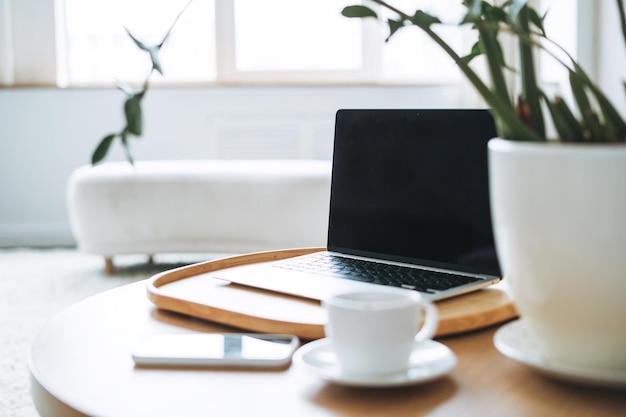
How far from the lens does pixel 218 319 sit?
0.76 meters

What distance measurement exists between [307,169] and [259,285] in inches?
70.8

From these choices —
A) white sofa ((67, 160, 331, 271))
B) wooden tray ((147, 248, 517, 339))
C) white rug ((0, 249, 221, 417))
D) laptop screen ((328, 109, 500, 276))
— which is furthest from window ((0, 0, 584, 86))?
wooden tray ((147, 248, 517, 339))

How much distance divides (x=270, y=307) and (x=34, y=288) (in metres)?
2.01

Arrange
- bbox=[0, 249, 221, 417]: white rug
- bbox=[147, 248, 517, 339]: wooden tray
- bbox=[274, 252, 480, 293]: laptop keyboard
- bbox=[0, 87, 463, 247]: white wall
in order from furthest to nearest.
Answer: bbox=[0, 87, 463, 247]: white wall → bbox=[0, 249, 221, 417]: white rug → bbox=[274, 252, 480, 293]: laptop keyboard → bbox=[147, 248, 517, 339]: wooden tray

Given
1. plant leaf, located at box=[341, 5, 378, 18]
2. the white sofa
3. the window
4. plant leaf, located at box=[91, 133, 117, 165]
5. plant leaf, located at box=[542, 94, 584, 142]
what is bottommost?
the white sofa

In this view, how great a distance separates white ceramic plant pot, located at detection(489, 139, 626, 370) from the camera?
1.62 ft

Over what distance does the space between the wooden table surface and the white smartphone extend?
10 mm

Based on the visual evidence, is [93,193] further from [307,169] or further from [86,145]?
[86,145]

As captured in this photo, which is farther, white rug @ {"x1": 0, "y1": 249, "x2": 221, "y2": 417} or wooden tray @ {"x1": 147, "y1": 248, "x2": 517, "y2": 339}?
white rug @ {"x1": 0, "y1": 249, "x2": 221, "y2": 417}

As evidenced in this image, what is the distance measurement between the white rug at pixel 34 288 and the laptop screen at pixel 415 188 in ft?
2.74

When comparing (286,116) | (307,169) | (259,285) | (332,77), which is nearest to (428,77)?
(332,77)

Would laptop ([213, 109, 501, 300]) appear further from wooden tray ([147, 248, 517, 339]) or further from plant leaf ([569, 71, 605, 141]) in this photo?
plant leaf ([569, 71, 605, 141])

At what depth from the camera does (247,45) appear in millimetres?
3992

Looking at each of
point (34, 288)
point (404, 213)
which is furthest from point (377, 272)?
point (34, 288)
